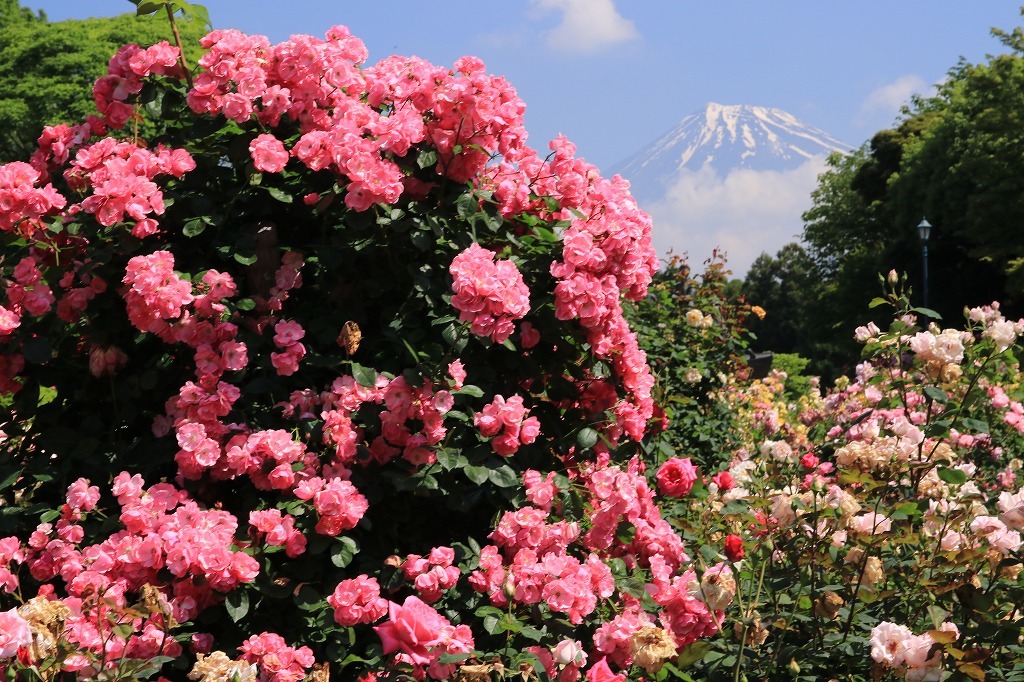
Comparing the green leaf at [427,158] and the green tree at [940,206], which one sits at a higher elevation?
the green tree at [940,206]

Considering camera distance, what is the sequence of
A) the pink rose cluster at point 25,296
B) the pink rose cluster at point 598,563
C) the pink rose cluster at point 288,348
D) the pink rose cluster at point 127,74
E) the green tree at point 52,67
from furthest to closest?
1. the green tree at point 52,67
2. the pink rose cluster at point 127,74
3. the pink rose cluster at point 25,296
4. the pink rose cluster at point 288,348
5. the pink rose cluster at point 598,563

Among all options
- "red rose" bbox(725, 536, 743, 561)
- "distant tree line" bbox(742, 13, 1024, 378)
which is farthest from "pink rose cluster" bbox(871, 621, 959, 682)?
"distant tree line" bbox(742, 13, 1024, 378)

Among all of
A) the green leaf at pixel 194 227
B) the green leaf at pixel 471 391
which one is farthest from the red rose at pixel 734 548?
the green leaf at pixel 194 227

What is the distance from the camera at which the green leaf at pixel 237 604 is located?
2.57 meters

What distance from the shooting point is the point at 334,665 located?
9.11 ft

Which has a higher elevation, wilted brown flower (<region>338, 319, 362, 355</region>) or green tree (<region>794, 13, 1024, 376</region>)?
green tree (<region>794, 13, 1024, 376</region>)

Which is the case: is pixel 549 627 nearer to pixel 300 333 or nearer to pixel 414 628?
pixel 414 628

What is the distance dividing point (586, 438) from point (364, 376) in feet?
2.32

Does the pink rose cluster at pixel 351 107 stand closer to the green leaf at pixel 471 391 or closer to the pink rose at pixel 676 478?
the green leaf at pixel 471 391

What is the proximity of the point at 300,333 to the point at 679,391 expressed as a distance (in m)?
4.88

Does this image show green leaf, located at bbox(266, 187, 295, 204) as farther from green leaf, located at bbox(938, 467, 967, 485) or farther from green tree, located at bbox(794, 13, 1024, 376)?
green tree, located at bbox(794, 13, 1024, 376)

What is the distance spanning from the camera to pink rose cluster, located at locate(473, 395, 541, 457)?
2779 millimetres

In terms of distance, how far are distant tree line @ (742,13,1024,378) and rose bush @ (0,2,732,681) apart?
22633 millimetres

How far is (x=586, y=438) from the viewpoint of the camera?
305cm
